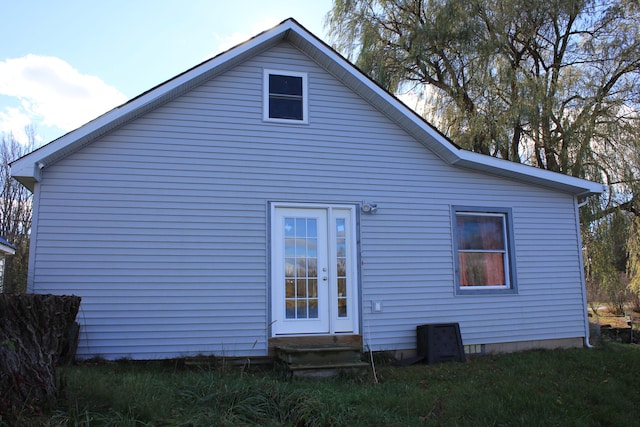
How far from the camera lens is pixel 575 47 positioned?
14.1 m

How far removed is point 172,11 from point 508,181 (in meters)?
6.63

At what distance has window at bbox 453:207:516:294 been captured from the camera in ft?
29.3

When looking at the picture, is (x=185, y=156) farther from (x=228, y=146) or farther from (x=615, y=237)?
(x=615, y=237)

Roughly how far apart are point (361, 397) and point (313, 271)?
9.06ft

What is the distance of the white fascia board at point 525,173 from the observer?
8.80m

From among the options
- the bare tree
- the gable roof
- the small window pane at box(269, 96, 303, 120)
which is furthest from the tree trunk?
the bare tree

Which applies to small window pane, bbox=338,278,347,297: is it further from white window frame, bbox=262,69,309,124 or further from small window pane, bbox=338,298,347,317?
white window frame, bbox=262,69,309,124

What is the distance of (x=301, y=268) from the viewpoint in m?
8.02

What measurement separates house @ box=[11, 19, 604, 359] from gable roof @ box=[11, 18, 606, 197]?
28 mm

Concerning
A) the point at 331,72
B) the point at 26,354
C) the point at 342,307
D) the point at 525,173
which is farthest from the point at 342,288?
the point at 26,354

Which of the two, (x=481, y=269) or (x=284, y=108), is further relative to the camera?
(x=481, y=269)

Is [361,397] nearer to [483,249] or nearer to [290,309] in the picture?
[290,309]


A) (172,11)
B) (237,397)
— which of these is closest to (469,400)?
(237,397)

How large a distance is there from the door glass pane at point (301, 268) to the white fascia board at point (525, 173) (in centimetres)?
290
